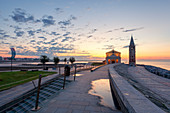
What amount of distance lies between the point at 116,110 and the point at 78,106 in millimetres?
1793

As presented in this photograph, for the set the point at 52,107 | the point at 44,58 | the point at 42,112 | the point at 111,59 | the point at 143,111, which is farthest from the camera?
the point at 111,59

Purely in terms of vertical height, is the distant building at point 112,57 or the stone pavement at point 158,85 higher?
the distant building at point 112,57

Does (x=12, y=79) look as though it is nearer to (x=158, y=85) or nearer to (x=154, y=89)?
(x=154, y=89)

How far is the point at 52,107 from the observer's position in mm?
4234

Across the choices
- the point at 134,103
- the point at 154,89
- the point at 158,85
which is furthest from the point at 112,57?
the point at 134,103

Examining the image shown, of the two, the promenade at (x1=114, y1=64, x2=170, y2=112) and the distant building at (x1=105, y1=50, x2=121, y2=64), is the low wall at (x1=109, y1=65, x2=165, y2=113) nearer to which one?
the promenade at (x1=114, y1=64, x2=170, y2=112)

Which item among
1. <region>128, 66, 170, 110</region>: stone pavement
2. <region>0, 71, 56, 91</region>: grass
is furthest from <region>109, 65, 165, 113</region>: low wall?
<region>0, 71, 56, 91</region>: grass

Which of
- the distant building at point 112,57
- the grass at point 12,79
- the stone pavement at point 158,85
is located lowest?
the stone pavement at point 158,85

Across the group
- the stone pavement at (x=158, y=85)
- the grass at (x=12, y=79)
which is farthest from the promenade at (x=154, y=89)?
the grass at (x=12, y=79)

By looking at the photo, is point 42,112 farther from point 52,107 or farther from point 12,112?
point 12,112

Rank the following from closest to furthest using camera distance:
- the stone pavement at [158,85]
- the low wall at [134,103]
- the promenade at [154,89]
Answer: the low wall at [134,103] → the promenade at [154,89] → the stone pavement at [158,85]

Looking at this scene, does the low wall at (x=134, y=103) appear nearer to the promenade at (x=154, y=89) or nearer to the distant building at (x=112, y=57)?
the promenade at (x=154, y=89)

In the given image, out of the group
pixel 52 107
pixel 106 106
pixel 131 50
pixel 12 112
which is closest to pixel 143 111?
pixel 106 106

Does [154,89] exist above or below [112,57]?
below
